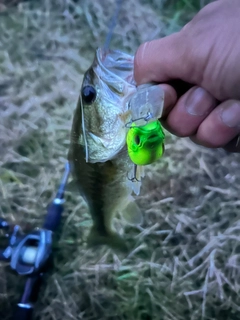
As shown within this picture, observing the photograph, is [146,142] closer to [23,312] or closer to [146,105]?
[146,105]

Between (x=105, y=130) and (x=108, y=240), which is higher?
(x=105, y=130)

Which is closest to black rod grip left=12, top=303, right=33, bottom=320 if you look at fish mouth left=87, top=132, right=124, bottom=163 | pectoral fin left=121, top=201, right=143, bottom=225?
pectoral fin left=121, top=201, right=143, bottom=225

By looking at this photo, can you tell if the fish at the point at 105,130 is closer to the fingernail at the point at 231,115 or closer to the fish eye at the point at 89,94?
the fish eye at the point at 89,94

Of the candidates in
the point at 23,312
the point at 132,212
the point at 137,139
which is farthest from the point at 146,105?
the point at 23,312

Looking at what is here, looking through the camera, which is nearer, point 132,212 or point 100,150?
point 100,150

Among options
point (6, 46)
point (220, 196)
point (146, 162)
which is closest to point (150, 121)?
point (146, 162)

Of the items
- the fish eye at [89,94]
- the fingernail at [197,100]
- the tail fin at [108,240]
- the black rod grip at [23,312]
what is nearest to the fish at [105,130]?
the fish eye at [89,94]

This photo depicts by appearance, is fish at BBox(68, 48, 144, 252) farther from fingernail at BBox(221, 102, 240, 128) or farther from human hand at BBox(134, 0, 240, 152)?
fingernail at BBox(221, 102, 240, 128)
